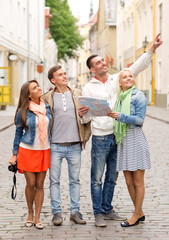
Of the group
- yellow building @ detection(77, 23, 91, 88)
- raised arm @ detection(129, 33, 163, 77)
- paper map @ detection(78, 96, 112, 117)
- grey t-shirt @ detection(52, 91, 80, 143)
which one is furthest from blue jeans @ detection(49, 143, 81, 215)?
yellow building @ detection(77, 23, 91, 88)

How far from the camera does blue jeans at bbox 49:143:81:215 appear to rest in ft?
17.5

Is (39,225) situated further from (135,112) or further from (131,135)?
(135,112)

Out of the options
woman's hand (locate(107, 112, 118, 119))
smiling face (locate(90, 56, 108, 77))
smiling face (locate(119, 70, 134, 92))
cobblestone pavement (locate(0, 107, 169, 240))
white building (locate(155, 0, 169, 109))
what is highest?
white building (locate(155, 0, 169, 109))

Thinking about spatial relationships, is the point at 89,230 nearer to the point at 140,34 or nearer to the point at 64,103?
the point at 64,103

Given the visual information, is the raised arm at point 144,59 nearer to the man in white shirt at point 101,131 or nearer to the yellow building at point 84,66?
the man in white shirt at point 101,131

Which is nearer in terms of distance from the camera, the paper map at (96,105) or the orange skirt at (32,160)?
the paper map at (96,105)

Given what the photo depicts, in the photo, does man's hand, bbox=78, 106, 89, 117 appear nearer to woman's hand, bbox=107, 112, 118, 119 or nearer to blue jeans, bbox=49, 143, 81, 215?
woman's hand, bbox=107, 112, 118, 119

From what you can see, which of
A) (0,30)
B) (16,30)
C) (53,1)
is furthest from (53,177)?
(53,1)

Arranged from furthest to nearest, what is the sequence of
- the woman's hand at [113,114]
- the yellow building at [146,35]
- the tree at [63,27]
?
the tree at [63,27], the yellow building at [146,35], the woman's hand at [113,114]

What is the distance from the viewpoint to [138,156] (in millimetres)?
5117

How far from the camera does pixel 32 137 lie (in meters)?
5.13

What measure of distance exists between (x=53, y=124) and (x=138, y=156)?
37.0 inches

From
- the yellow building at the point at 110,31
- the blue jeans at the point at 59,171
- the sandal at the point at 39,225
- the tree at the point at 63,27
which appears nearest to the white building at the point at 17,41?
the tree at the point at 63,27

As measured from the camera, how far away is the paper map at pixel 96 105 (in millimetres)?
4809
